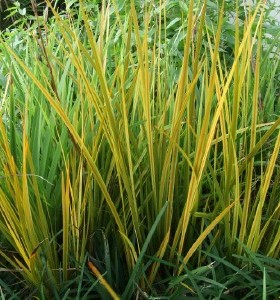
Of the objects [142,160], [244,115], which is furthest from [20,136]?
[244,115]

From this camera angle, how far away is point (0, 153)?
4.18 feet

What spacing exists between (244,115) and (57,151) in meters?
0.46

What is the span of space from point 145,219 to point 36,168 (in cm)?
28

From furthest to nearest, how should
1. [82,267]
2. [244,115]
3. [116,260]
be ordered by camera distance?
[244,115] < [116,260] < [82,267]

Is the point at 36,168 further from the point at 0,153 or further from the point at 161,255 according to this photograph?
the point at 161,255

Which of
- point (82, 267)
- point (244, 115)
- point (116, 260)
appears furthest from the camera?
point (244, 115)

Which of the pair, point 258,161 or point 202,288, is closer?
point 202,288

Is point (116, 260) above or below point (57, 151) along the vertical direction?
below

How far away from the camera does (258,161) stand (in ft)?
4.85

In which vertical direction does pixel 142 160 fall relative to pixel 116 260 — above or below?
above

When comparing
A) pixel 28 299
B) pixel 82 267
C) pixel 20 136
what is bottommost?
pixel 28 299

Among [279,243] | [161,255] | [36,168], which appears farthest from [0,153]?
[279,243]

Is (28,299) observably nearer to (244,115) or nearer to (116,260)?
(116,260)

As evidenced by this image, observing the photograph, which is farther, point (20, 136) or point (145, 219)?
point (20, 136)
